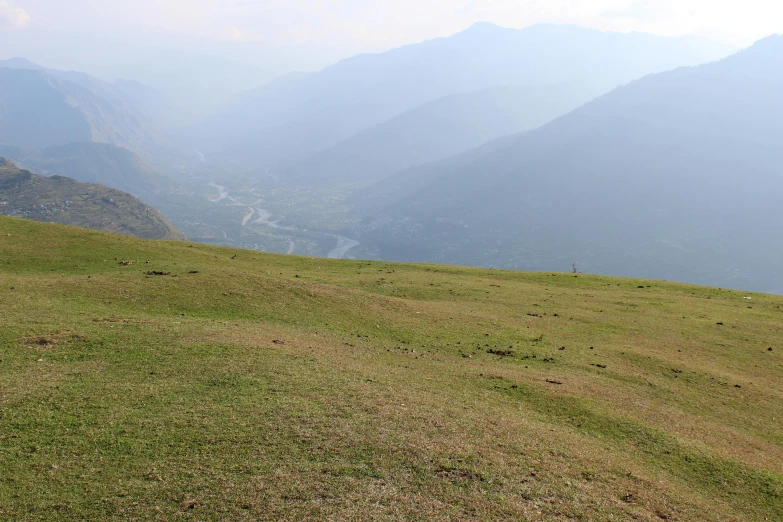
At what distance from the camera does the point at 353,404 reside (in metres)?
15.9

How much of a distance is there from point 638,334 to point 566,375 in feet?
35.7

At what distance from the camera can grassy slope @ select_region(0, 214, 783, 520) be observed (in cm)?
1159

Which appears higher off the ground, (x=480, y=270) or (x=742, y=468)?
(x=480, y=270)

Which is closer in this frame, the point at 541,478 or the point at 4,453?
the point at 4,453

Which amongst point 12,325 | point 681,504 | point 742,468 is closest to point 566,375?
point 742,468

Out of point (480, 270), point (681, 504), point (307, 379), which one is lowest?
point (681, 504)

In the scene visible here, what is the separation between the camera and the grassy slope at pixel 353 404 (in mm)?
11594

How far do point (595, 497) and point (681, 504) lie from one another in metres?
2.81

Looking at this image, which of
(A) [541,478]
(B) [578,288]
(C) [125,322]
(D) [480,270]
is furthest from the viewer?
(D) [480,270]

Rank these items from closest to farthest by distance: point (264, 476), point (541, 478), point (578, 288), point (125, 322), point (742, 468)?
1. point (264, 476)
2. point (541, 478)
3. point (742, 468)
4. point (125, 322)
5. point (578, 288)

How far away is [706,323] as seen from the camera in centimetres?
3362

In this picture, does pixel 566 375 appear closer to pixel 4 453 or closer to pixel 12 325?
pixel 4 453

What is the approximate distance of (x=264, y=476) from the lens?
11.8 metres

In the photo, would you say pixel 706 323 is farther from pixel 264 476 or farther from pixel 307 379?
pixel 264 476
